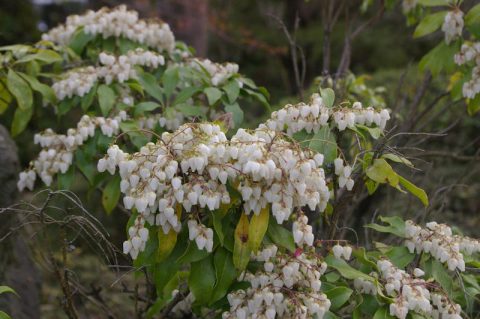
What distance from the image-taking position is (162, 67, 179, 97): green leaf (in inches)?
128

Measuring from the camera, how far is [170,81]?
128 inches

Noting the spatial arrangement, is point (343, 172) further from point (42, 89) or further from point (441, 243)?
point (42, 89)

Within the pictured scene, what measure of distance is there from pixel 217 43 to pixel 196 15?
315cm

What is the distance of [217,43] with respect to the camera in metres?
11.7

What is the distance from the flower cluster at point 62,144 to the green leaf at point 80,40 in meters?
0.71

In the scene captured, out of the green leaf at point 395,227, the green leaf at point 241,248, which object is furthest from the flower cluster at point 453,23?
the green leaf at point 241,248

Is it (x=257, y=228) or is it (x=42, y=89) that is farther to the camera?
(x=42, y=89)

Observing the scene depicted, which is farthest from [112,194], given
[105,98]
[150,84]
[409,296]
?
[409,296]

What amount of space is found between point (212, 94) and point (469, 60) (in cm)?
124

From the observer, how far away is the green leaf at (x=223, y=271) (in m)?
2.25

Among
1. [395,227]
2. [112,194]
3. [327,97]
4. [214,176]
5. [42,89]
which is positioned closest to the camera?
[214,176]

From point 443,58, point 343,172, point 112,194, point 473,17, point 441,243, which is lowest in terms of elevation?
point 112,194

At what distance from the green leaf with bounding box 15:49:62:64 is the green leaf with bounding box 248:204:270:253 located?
5.59 feet

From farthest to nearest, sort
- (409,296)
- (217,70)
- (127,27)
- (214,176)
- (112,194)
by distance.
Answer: (127,27) → (217,70) → (112,194) → (409,296) → (214,176)
